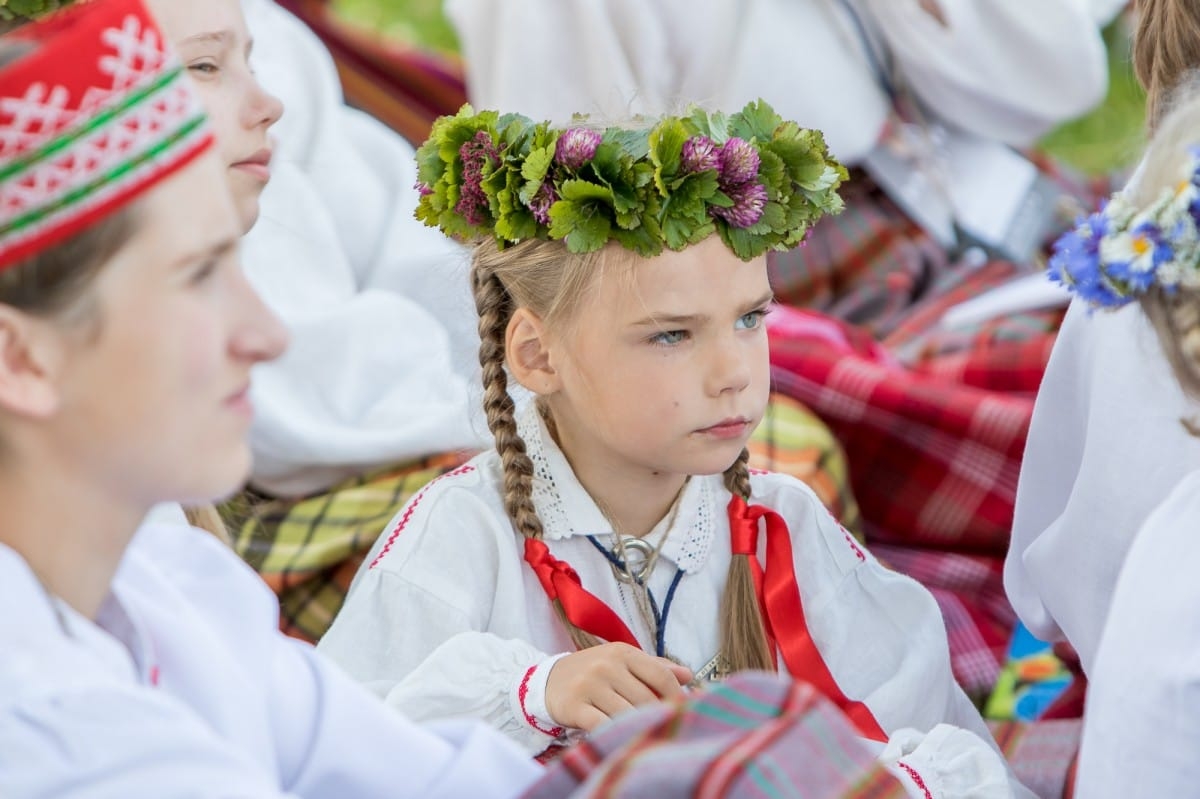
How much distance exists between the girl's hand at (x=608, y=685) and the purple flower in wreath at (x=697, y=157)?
0.52 m

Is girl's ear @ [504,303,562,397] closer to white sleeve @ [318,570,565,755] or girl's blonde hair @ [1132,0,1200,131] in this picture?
white sleeve @ [318,570,565,755]

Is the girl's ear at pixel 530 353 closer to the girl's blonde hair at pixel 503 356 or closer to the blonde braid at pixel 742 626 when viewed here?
the girl's blonde hair at pixel 503 356

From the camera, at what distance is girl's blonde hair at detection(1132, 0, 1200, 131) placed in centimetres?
187

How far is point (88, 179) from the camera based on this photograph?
3.44 ft

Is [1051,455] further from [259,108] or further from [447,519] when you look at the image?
[259,108]

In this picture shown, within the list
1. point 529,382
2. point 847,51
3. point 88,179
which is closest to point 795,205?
point 529,382

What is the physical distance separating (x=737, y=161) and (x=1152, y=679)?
0.74 m

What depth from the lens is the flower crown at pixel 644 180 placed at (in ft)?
5.61

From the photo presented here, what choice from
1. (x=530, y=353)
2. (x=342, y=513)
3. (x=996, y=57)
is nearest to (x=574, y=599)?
(x=530, y=353)

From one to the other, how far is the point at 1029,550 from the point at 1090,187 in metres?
1.90

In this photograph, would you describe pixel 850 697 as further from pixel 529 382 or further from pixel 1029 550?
pixel 529 382

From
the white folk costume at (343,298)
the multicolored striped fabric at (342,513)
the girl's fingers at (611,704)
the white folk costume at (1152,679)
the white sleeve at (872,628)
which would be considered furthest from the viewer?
the white folk costume at (343,298)

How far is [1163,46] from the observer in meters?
1.91

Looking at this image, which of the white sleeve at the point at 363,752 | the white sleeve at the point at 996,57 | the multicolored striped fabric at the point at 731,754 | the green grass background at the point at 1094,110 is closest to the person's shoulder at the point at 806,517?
the white sleeve at the point at 363,752
